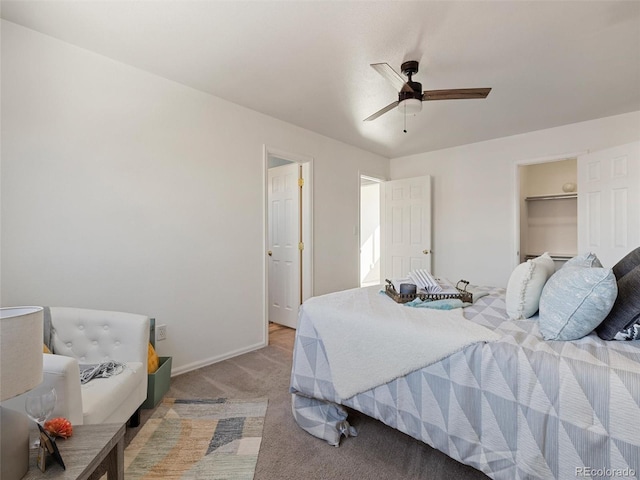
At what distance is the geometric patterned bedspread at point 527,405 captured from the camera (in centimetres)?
96

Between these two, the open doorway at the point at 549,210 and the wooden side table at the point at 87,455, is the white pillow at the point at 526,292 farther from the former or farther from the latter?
the open doorway at the point at 549,210

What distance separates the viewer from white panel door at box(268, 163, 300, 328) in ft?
12.7

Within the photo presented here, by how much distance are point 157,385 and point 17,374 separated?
1504 millimetres

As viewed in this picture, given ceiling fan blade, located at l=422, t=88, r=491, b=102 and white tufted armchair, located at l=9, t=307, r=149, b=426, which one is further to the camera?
ceiling fan blade, located at l=422, t=88, r=491, b=102

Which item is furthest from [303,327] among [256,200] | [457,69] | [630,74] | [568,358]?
[630,74]

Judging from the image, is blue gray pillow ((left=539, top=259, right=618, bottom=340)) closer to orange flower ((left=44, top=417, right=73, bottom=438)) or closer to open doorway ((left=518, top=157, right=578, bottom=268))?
orange flower ((left=44, top=417, right=73, bottom=438))

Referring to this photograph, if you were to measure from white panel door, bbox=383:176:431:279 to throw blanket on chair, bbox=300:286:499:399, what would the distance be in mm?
2849

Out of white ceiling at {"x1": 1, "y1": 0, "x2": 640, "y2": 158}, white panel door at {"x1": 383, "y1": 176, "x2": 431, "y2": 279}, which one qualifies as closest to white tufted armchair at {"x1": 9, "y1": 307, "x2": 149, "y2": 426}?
white ceiling at {"x1": 1, "y1": 0, "x2": 640, "y2": 158}

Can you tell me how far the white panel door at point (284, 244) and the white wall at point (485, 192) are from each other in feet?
7.04

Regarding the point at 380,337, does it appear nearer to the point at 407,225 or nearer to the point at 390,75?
the point at 390,75

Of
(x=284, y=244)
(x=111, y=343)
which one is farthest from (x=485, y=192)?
(x=111, y=343)

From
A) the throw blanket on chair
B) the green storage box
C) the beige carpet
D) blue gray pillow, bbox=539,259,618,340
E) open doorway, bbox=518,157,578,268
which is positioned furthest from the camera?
open doorway, bbox=518,157,578,268

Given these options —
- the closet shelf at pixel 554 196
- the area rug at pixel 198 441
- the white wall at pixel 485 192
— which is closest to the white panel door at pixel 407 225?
the white wall at pixel 485 192

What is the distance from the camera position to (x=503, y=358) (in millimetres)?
1165
